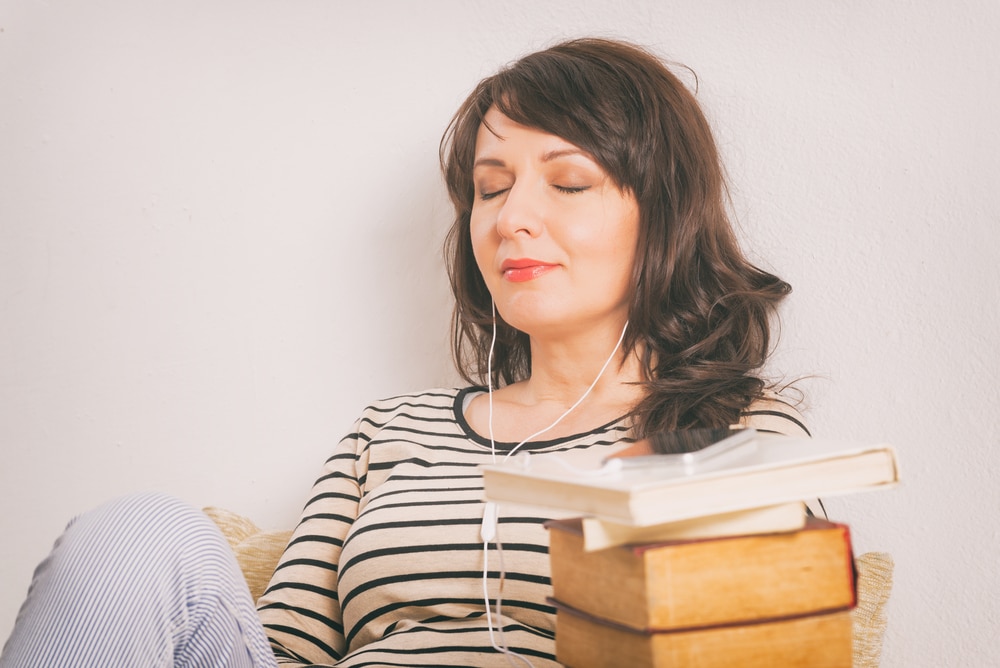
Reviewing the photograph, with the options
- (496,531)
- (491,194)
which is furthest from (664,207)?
(496,531)

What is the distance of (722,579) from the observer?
642mm

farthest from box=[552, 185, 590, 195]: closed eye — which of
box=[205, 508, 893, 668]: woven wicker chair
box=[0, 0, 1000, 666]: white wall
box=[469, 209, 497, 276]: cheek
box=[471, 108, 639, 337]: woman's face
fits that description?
box=[205, 508, 893, 668]: woven wicker chair

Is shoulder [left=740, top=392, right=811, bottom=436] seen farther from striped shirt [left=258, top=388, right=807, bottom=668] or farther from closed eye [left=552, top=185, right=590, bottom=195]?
closed eye [left=552, top=185, right=590, bottom=195]

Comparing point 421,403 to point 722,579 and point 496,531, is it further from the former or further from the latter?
point 722,579

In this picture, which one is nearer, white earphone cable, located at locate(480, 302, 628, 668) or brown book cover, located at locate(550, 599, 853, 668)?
brown book cover, located at locate(550, 599, 853, 668)

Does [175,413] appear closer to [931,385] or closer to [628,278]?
[628,278]

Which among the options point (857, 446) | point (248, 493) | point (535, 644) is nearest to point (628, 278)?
point (535, 644)

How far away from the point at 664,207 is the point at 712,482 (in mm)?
702

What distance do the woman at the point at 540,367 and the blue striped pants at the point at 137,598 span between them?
28 centimetres

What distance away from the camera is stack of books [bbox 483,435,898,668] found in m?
0.62

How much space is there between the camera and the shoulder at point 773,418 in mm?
1090

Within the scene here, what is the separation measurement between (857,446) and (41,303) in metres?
1.51

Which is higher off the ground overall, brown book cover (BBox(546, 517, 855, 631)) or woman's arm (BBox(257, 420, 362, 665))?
brown book cover (BBox(546, 517, 855, 631))

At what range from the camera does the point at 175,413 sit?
167cm
